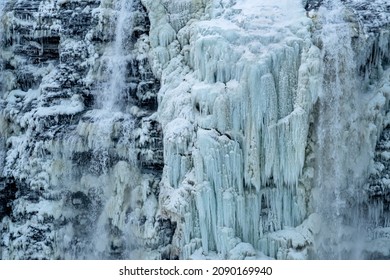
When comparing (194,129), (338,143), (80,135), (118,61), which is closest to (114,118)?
(80,135)

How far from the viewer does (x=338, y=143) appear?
10.7 metres

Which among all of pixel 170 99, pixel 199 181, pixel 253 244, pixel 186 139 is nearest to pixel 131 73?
pixel 170 99

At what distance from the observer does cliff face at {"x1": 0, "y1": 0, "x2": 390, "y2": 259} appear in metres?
10.3

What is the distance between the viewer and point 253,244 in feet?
34.4

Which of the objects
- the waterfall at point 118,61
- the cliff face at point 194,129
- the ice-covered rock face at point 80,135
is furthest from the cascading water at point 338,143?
the waterfall at point 118,61

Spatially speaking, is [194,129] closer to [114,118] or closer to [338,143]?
[114,118]

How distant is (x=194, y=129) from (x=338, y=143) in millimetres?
2648

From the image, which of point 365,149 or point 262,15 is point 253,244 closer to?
point 365,149

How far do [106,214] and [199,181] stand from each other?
2547mm

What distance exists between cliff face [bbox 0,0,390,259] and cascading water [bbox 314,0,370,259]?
3 centimetres

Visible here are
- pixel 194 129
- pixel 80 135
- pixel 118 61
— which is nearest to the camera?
pixel 194 129

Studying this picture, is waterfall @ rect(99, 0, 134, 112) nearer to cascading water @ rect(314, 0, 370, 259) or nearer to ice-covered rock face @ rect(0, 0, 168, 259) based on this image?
ice-covered rock face @ rect(0, 0, 168, 259)

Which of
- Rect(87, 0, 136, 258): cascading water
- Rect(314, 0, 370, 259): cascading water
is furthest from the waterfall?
Rect(314, 0, 370, 259): cascading water
